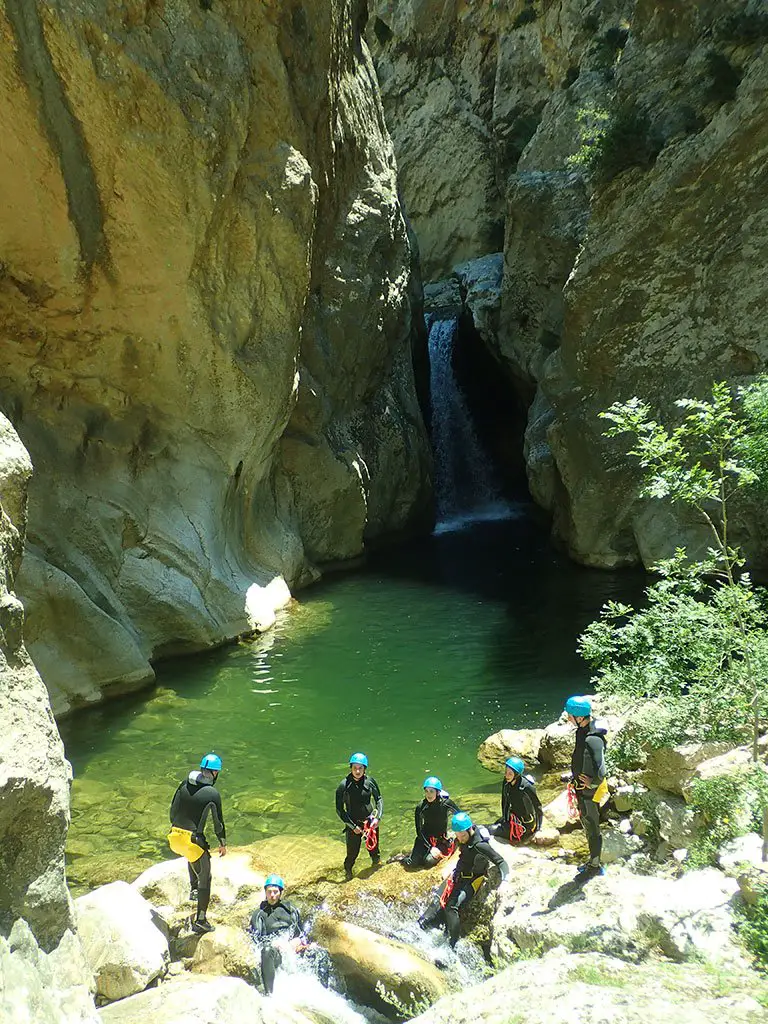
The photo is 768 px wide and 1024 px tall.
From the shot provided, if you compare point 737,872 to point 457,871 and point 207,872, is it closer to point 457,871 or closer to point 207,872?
point 457,871

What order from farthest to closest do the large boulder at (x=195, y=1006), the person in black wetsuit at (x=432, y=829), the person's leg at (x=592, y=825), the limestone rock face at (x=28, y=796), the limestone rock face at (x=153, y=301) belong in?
1. the limestone rock face at (x=153, y=301)
2. the person in black wetsuit at (x=432, y=829)
3. the person's leg at (x=592, y=825)
4. the large boulder at (x=195, y=1006)
5. the limestone rock face at (x=28, y=796)

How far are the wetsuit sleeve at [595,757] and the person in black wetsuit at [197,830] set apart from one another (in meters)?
3.36

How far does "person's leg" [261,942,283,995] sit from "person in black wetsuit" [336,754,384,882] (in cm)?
158

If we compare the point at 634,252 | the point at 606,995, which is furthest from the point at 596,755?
the point at 634,252

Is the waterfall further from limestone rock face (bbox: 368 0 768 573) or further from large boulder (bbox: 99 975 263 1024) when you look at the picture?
large boulder (bbox: 99 975 263 1024)

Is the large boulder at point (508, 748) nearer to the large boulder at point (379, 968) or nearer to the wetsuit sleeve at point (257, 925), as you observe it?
the large boulder at point (379, 968)

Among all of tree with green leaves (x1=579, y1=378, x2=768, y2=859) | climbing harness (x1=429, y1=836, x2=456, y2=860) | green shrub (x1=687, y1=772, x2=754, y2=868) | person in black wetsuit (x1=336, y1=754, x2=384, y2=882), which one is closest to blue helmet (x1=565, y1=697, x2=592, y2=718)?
tree with green leaves (x1=579, y1=378, x2=768, y2=859)

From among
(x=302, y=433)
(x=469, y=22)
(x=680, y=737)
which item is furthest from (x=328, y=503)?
(x=469, y=22)

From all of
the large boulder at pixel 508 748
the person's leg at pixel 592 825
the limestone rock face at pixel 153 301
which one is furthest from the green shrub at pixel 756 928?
the limestone rock face at pixel 153 301

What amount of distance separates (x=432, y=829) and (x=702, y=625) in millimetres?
3418

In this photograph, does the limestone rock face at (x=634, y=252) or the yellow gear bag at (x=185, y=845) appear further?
the limestone rock face at (x=634, y=252)

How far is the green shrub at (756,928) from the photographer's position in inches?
177

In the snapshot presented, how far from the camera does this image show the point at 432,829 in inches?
311

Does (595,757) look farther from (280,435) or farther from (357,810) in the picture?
(280,435)
